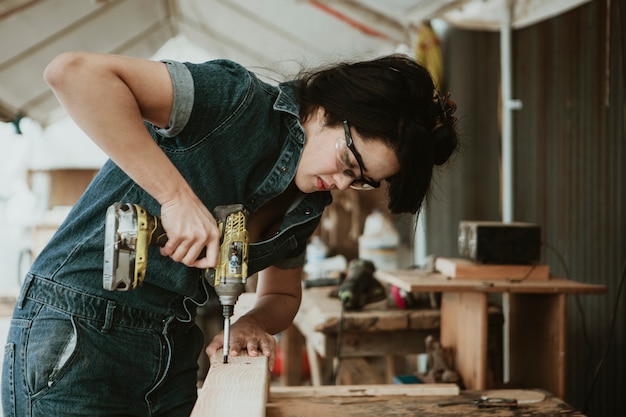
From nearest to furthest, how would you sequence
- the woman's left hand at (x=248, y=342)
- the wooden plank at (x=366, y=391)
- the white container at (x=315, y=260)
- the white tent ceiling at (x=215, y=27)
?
the woman's left hand at (x=248, y=342) → the wooden plank at (x=366, y=391) → the white tent ceiling at (x=215, y=27) → the white container at (x=315, y=260)

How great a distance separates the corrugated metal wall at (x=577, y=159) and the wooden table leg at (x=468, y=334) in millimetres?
462

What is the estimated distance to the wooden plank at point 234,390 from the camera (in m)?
1.02

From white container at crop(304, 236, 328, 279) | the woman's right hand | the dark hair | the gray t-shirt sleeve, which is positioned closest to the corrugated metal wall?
white container at crop(304, 236, 328, 279)

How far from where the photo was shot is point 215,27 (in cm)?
554

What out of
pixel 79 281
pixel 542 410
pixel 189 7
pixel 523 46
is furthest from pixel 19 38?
pixel 542 410

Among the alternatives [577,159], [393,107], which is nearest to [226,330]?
[393,107]

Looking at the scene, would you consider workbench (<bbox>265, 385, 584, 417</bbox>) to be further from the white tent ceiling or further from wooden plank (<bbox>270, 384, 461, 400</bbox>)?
the white tent ceiling

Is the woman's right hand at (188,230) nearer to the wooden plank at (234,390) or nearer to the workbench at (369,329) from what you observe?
the wooden plank at (234,390)

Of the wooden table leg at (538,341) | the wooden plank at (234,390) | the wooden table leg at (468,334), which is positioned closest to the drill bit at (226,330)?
the wooden plank at (234,390)

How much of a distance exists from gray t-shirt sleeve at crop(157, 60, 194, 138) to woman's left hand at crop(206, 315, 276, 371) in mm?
510

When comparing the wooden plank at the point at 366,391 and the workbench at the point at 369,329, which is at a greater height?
the workbench at the point at 369,329

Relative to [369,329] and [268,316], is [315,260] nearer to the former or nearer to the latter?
[369,329]

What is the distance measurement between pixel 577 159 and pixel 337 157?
1.99 metres

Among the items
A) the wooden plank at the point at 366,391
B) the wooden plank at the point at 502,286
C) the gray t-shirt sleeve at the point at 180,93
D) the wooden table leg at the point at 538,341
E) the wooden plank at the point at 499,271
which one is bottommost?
the wooden plank at the point at 366,391
